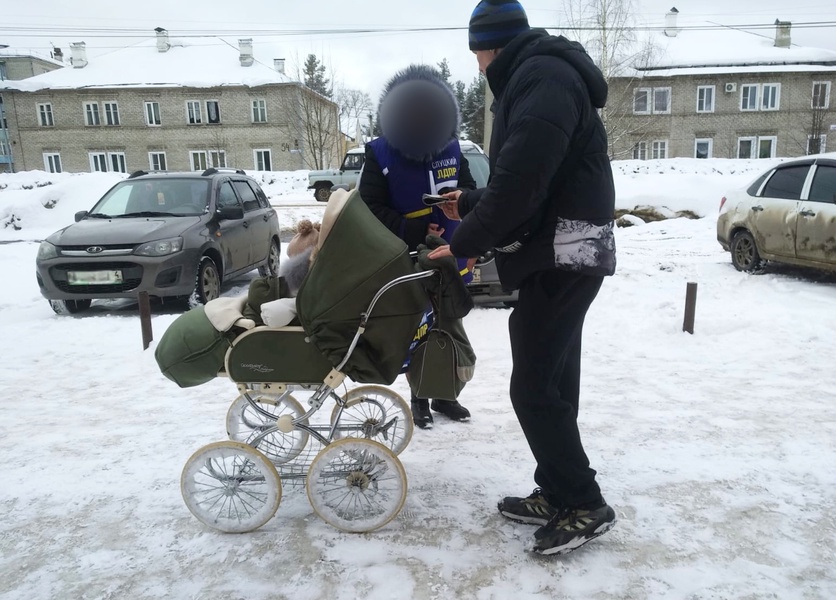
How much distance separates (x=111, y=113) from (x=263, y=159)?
11323 mm

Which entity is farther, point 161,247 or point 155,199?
point 155,199

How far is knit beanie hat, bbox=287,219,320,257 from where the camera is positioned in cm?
285

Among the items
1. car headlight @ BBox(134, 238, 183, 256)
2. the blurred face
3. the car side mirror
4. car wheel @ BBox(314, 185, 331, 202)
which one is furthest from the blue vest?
car wheel @ BBox(314, 185, 331, 202)

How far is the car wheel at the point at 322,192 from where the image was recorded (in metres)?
25.3

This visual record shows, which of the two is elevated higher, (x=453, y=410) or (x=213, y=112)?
(x=213, y=112)

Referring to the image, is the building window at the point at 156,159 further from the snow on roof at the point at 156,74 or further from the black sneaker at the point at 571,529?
the black sneaker at the point at 571,529

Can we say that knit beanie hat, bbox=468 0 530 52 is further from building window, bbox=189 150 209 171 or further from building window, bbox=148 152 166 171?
building window, bbox=148 152 166 171

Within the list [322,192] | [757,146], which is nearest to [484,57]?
[322,192]

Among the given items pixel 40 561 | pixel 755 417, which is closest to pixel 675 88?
pixel 755 417

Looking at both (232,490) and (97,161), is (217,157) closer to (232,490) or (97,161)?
(97,161)

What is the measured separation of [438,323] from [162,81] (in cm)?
4708

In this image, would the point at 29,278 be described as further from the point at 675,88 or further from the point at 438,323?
the point at 675,88

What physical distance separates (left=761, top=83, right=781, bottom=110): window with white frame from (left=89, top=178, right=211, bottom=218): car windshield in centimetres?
4444

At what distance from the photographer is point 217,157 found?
44031mm
